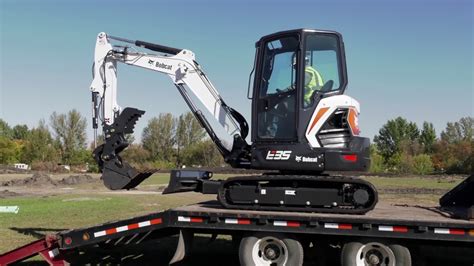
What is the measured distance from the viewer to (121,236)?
820 cm

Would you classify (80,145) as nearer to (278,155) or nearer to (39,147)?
(39,147)

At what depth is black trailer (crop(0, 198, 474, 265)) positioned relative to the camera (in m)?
7.08

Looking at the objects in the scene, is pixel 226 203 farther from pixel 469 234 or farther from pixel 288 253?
pixel 469 234

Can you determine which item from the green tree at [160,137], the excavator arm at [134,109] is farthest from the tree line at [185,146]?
the excavator arm at [134,109]

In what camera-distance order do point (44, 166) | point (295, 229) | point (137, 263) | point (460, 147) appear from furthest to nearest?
1. point (460, 147)
2. point (44, 166)
3. point (137, 263)
4. point (295, 229)

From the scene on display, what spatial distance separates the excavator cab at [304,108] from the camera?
8133 mm

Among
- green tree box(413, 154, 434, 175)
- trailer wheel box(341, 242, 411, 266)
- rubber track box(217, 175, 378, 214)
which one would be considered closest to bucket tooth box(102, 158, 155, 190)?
rubber track box(217, 175, 378, 214)

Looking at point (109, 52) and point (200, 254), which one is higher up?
point (109, 52)

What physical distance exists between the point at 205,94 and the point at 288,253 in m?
3.64

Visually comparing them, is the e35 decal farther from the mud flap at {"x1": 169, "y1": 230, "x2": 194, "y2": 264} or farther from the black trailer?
the mud flap at {"x1": 169, "y1": 230, "x2": 194, "y2": 264}

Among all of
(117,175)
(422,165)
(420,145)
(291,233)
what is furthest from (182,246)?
(420,145)

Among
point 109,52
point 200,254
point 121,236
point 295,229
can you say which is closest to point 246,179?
point 295,229

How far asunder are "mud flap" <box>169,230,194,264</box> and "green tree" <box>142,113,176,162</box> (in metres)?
56.4

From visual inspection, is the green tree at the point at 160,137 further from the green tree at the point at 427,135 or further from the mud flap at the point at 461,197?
the mud flap at the point at 461,197
